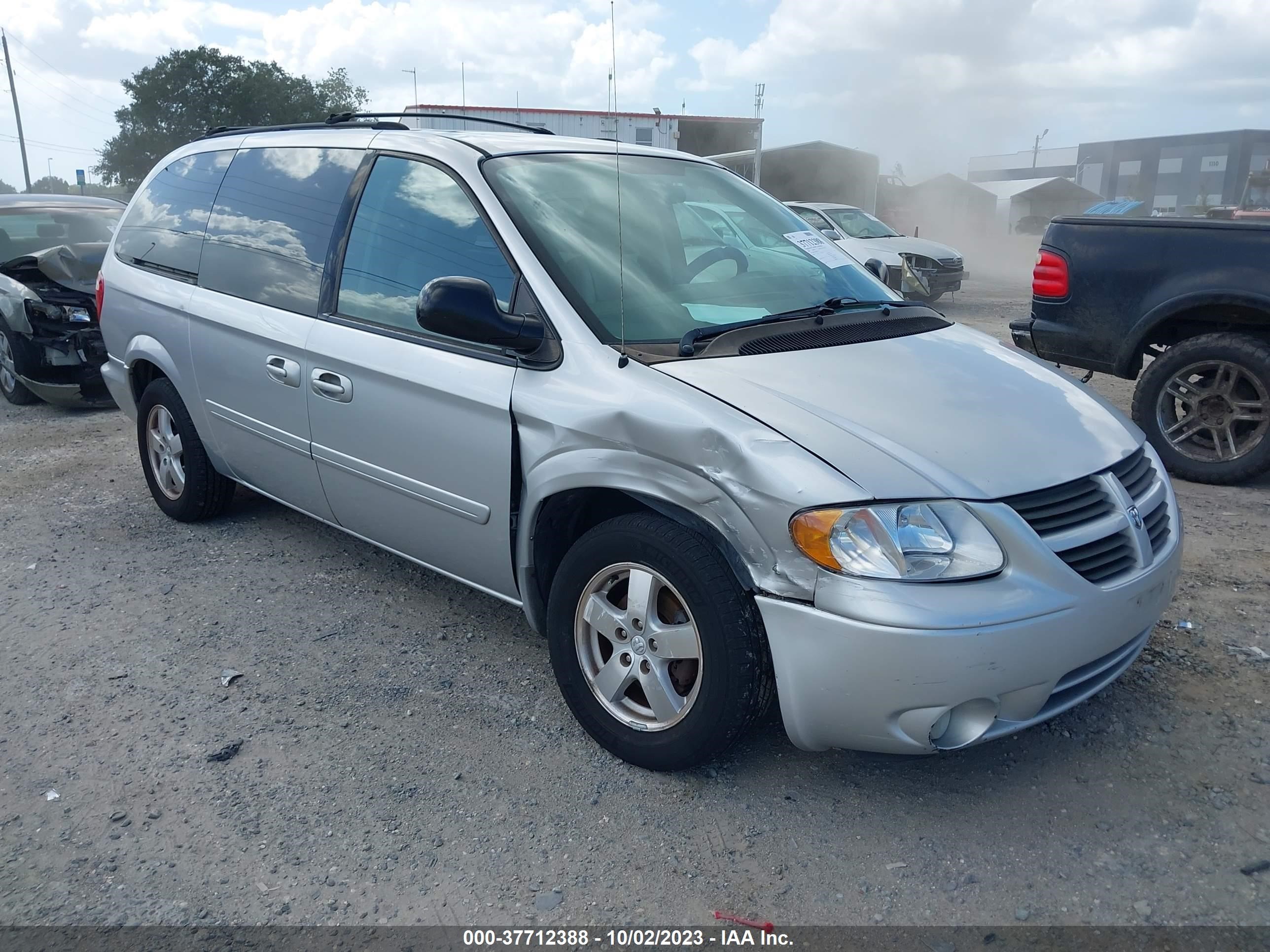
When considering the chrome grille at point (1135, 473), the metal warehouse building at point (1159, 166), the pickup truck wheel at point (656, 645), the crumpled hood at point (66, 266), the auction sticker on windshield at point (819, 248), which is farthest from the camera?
the metal warehouse building at point (1159, 166)

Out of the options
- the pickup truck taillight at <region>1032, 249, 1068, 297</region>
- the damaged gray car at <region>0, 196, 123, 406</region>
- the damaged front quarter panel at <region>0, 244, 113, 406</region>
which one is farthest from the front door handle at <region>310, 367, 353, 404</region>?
the damaged gray car at <region>0, 196, 123, 406</region>

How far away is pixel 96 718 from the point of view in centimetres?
319

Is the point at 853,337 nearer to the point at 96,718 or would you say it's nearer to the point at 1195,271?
the point at 96,718

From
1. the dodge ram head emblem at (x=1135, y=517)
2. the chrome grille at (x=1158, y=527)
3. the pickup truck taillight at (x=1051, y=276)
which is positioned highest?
the pickup truck taillight at (x=1051, y=276)

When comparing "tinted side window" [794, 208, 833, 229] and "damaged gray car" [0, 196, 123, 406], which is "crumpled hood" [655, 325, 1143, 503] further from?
"tinted side window" [794, 208, 833, 229]

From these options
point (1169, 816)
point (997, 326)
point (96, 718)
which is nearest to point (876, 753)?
point (1169, 816)

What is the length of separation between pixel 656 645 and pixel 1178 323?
14.6ft

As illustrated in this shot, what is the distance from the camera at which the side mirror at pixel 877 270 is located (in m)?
4.00

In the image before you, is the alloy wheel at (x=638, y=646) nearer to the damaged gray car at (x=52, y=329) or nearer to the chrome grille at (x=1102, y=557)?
the chrome grille at (x=1102, y=557)

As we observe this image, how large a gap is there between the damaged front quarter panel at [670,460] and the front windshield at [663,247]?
0.23 metres

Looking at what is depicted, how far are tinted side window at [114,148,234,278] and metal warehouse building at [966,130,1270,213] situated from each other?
71.6m

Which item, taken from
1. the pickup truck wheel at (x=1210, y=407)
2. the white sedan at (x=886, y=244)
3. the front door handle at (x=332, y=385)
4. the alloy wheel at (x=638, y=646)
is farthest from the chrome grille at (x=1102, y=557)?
the white sedan at (x=886, y=244)

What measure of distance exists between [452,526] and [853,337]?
1.43m

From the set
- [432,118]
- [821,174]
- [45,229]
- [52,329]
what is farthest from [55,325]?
[821,174]
